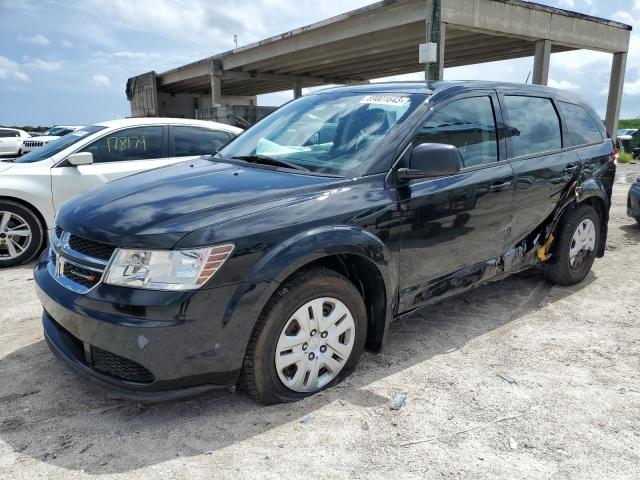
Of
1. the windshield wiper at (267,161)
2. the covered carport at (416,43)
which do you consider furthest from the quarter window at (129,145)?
the covered carport at (416,43)

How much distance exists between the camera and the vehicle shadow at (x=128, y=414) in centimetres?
243

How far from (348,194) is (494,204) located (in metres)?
1.31

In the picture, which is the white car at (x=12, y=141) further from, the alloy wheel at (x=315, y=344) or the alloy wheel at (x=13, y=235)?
the alloy wheel at (x=315, y=344)

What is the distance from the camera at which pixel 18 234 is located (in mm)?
5652

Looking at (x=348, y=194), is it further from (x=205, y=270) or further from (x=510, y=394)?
(x=510, y=394)

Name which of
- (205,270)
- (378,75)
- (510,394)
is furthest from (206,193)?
(378,75)

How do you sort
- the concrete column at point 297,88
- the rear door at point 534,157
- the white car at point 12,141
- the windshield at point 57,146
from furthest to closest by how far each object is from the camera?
the concrete column at point 297,88 → the white car at point 12,141 → the windshield at point 57,146 → the rear door at point 534,157

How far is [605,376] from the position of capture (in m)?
3.20

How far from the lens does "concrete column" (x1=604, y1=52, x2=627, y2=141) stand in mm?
20125

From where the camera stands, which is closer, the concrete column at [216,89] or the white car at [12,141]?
the white car at [12,141]

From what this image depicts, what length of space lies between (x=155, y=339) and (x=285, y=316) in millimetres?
625

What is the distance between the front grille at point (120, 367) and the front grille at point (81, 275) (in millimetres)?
323

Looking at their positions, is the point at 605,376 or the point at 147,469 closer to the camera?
the point at 147,469

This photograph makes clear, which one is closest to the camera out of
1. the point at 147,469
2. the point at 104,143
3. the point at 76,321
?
the point at 147,469
